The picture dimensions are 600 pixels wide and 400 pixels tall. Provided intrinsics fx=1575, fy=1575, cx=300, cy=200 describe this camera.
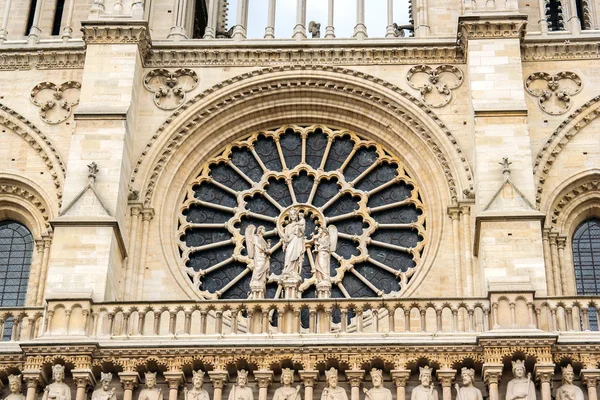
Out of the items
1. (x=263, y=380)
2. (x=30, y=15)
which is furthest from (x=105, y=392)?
(x=30, y=15)

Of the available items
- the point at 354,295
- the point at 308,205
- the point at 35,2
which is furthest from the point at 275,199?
the point at 35,2

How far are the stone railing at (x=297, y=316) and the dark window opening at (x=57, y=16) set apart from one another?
6709 mm

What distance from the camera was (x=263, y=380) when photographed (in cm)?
2138

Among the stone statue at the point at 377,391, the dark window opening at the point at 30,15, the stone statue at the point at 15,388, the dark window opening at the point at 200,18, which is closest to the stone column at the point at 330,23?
the dark window opening at the point at 200,18

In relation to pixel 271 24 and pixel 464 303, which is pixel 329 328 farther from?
pixel 271 24

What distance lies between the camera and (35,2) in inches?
1088

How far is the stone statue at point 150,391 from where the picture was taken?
70.2ft

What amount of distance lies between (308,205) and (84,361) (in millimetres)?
5056

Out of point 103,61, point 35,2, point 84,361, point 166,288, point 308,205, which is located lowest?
point 84,361

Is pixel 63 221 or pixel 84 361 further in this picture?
pixel 63 221

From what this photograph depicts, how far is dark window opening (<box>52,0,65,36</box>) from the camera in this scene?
27.5 m

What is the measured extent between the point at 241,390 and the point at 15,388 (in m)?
3.13

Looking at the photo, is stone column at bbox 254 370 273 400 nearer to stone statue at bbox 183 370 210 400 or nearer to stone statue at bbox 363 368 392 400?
stone statue at bbox 183 370 210 400

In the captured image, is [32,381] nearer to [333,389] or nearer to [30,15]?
[333,389]
